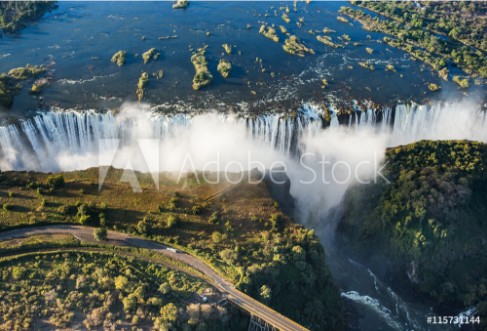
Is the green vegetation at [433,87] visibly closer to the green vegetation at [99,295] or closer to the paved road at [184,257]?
the paved road at [184,257]

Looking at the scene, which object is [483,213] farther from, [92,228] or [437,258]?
[92,228]

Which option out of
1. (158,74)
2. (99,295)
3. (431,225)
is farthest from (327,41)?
(99,295)

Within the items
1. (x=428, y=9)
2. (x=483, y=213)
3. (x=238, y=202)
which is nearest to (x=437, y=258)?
(x=483, y=213)

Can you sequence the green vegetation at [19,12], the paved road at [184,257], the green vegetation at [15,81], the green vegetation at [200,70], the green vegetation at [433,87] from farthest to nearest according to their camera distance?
the green vegetation at [19,12] → the green vegetation at [433,87] → the green vegetation at [200,70] → the green vegetation at [15,81] → the paved road at [184,257]

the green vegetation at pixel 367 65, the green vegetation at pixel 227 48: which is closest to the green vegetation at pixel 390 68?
the green vegetation at pixel 367 65

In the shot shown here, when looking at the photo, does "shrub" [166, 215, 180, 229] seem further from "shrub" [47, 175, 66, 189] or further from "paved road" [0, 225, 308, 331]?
"shrub" [47, 175, 66, 189]

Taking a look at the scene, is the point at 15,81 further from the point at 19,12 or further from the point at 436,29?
the point at 436,29

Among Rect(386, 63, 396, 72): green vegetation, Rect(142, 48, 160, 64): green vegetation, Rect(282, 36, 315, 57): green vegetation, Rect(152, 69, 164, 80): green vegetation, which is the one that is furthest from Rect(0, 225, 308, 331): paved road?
Rect(386, 63, 396, 72): green vegetation
